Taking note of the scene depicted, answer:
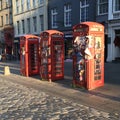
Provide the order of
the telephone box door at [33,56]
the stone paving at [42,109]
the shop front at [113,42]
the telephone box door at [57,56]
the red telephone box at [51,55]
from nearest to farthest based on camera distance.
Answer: the stone paving at [42,109] → the red telephone box at [51,55] → the telephone box door at [57,56] → the telephone box door at [33,56] → the shop front at [113,42]

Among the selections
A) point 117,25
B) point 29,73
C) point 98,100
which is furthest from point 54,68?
point 117,25

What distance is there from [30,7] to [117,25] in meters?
17.3

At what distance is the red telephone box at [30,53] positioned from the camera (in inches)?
625

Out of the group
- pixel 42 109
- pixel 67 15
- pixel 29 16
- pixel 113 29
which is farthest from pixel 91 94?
pixel 29 16

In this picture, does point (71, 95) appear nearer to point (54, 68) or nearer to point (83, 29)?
point (83, 29)

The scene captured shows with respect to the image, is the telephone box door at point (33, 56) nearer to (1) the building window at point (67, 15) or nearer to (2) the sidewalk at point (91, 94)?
(2) the sidewalk at point (91, 94)

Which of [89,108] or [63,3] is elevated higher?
[63,3]

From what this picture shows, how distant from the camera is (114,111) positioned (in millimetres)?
7594

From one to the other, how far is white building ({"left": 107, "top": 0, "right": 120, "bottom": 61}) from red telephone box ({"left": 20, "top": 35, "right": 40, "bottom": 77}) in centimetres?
952

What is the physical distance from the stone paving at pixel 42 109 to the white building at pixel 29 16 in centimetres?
2444

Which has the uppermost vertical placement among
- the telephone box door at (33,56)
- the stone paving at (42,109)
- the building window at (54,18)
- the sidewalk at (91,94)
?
the building window at (54,18)

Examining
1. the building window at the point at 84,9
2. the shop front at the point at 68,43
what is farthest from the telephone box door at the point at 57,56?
the shop front at the point at 68,43

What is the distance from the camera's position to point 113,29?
2378cm

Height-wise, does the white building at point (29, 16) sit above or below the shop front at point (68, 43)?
above
